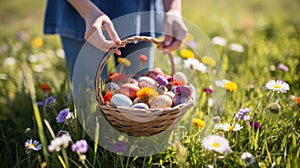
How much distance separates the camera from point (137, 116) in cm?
106

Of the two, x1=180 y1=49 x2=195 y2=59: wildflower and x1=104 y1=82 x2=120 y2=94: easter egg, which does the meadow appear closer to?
x1=180 y1=49 x2=195 y2=59: wildflower

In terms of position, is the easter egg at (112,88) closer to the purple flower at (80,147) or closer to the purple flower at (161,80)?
the purple flower at (161,80)

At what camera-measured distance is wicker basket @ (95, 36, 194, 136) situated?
1054 millimetres

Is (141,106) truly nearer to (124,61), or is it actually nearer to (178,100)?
(178,100)

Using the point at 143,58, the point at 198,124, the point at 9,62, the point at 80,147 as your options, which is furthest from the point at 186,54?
the point at 9,62

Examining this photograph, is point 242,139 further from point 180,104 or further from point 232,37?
point 232,37

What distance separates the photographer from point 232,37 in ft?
7.91

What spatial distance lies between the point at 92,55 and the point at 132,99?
32 centimetres

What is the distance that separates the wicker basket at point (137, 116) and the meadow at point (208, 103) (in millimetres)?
85

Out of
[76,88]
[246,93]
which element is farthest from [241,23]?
[76,88]

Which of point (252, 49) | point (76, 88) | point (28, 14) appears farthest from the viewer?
point (28, 14)

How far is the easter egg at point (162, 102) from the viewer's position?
1127mm

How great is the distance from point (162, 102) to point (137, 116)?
11cm

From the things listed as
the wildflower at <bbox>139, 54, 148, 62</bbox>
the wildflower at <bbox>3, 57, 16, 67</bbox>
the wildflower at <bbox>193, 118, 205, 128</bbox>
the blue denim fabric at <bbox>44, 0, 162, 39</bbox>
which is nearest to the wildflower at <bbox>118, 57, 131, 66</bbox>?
the wildflower at <bbox>139, 54, 148, 62</bbox>
